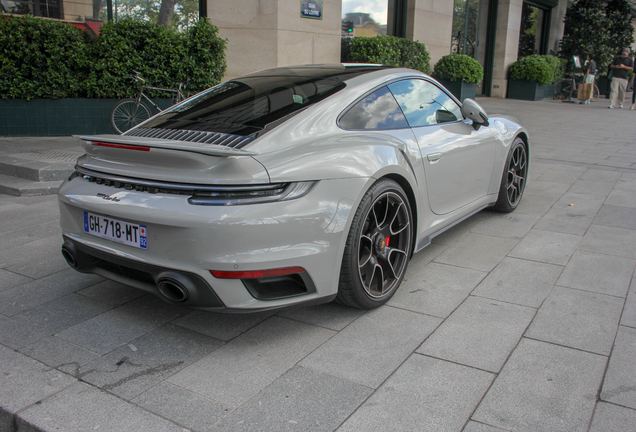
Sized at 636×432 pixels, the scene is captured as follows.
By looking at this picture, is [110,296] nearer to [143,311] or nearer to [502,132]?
[143,311]

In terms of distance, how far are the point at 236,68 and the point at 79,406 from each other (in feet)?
30.8

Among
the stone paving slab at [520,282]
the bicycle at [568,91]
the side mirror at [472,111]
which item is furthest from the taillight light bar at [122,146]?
the bicycle at [568,91]

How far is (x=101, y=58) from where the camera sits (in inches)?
351

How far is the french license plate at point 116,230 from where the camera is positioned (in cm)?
257

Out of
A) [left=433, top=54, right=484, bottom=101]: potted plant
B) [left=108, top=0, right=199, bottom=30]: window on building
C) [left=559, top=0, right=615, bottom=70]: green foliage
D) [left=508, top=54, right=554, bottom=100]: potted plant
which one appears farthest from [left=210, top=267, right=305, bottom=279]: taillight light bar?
[left=559, top=0, right=615, bottom=70]: green foliage

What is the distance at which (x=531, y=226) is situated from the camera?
4934mm

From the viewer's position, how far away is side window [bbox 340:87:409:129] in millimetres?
3180

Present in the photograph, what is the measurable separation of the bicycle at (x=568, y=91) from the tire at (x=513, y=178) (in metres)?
17.0

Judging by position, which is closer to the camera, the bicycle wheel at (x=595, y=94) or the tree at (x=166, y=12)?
the tree at (x=166, y=12)

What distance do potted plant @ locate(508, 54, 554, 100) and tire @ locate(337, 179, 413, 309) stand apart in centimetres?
1830

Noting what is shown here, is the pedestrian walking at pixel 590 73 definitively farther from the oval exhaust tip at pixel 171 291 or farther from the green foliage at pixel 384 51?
the oval exhaust tip at pixel 171 291

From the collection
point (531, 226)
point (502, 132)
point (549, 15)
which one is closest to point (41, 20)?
point (502, 132)

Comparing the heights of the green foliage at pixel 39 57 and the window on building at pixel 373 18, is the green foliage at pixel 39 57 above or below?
below

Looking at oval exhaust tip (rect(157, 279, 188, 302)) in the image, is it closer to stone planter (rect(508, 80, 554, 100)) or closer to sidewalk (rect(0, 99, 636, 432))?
sidewalk (rect(0, 99, 636, 432))
